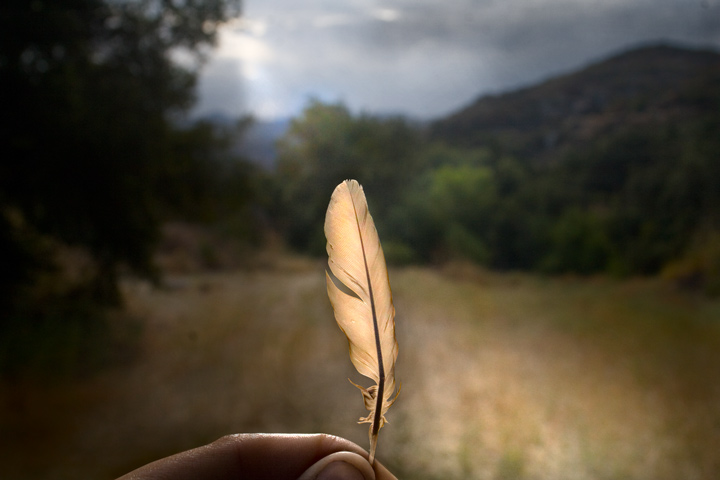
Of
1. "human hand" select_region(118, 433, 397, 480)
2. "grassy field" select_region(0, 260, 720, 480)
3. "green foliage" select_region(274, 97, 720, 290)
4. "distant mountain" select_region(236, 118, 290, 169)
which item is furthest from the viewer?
"distant mountain" select_region(236, 118, 290, 169)

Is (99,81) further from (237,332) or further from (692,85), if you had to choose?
(692,85)

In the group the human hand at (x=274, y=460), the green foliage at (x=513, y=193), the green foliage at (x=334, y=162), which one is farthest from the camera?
the green foliage at (x=334, y=162)

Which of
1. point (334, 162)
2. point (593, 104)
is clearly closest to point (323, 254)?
point (334, 162)

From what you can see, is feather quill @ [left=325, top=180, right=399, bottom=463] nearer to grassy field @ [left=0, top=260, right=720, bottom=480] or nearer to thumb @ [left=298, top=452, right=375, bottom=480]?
thumb @ [left=298, top=452, right=375, bottom=480]

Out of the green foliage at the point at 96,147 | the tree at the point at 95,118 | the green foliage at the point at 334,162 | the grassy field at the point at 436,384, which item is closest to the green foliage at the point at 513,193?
the green foliage at the point at 334,162

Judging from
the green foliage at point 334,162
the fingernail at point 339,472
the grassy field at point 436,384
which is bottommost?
the grassy field at point 436,384

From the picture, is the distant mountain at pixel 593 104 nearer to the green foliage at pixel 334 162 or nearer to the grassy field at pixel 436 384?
the green foliage at pixel 334 162

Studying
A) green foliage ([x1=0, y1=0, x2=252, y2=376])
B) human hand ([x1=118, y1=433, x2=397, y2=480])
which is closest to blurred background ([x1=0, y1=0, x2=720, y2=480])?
green foliage ([x1=0, y1=0, x2=252, y2=376])

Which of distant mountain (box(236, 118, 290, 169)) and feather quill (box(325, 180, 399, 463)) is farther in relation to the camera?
distant mountain (box(236, 118, 290, 169))

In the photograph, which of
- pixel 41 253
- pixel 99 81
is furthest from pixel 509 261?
pixel 41 253
